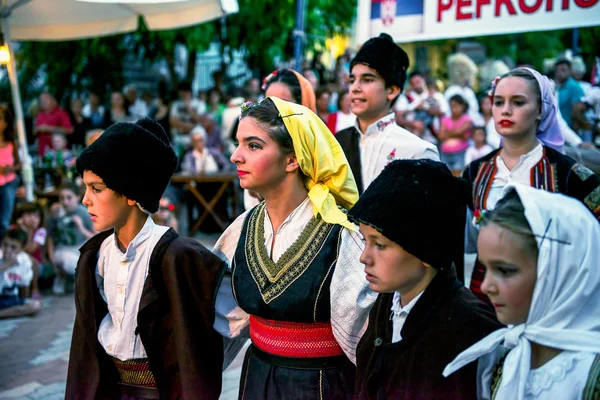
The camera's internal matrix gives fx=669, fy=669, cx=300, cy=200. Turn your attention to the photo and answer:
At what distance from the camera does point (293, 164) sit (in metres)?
2.76

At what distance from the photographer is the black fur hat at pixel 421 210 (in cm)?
214

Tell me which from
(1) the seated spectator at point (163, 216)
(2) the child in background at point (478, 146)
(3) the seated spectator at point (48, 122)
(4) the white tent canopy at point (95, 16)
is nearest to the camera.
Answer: (1) the seated spectator at point (163, 216)

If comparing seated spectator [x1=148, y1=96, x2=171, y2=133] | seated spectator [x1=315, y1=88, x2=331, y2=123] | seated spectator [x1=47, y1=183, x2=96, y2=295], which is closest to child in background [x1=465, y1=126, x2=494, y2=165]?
seated spectator [x1=315, y1=88, x2=331, y2=123]

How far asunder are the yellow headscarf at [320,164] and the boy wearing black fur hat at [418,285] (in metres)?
0.46

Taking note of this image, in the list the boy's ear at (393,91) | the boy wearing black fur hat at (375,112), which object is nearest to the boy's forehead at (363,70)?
the boy wearing black fur hat at (375,112)

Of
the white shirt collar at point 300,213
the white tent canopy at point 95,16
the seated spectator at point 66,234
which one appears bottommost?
the seated spectator at point 66,234

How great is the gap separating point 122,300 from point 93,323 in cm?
17

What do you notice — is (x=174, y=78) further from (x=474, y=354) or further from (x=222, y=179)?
(x=474, y=354)

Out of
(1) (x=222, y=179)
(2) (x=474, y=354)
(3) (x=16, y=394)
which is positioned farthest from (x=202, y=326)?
(1) (x=222, y=179)

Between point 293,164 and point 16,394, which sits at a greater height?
point 293,164

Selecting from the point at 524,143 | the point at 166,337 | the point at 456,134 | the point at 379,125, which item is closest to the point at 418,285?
the point at 166,337

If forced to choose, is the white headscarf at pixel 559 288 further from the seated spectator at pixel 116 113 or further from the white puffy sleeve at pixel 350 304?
the seated spectator at pixel 116 113

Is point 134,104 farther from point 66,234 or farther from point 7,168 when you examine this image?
point 66,234

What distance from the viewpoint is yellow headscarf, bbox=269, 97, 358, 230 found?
2.70 m
